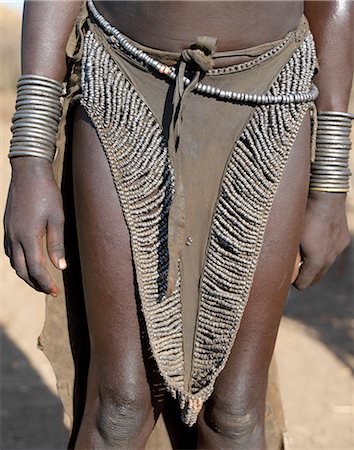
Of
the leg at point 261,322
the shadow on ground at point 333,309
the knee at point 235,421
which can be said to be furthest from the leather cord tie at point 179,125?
→ the shadow on ground at point 333,309

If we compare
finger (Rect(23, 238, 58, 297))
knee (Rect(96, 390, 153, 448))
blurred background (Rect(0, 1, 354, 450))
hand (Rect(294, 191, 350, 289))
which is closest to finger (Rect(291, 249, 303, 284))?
hand (Rect(294, 191, 350, 289))

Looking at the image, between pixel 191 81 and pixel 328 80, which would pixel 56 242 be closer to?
pixel 191 81

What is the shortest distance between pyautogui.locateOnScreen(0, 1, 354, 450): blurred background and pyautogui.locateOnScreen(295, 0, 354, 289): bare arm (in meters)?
1.51

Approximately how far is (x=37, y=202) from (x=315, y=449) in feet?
6.20

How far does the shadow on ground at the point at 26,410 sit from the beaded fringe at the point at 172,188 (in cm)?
157

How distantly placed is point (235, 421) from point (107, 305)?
0.39 m

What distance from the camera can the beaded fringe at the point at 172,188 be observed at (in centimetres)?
168

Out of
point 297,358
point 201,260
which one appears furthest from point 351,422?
point 201,260

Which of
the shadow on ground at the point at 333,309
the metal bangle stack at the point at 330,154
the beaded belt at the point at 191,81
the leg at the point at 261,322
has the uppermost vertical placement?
the beaded belt at the point at 191,81

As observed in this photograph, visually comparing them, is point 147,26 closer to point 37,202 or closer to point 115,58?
point 115,58

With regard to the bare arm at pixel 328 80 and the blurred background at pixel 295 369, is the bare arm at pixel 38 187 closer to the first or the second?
the bare arm at pixel 328 80

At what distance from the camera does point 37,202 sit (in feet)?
5.56

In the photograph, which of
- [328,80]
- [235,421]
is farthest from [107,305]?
[328,80]

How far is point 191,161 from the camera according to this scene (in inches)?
66.7
